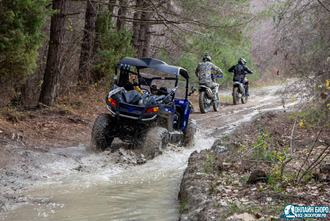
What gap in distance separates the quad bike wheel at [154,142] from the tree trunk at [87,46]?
722 centimetres

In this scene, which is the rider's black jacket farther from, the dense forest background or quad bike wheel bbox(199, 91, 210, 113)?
quad bike wheel bbox(199, 91, 210, 113)

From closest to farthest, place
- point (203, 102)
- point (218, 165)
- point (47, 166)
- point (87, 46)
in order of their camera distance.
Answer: point (218, 165)
point (47, 166)
point (87, 46)
point (203, 102)

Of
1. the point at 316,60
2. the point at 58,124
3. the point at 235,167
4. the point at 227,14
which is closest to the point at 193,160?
the point at 235,167

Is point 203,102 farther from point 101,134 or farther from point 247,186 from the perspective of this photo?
point 247,186

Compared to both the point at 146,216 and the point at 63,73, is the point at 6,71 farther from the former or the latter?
the point at 146,216

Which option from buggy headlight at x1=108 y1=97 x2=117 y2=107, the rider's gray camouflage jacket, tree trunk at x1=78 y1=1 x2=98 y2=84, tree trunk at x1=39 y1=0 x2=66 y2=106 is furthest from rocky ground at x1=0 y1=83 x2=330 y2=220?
the rider's gray camouflage jacket

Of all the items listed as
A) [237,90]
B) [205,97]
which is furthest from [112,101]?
[237,90]

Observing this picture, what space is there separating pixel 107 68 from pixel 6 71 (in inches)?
241

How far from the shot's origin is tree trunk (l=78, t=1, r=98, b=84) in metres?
14.0

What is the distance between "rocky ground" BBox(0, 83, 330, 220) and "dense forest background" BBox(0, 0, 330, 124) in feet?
3.33

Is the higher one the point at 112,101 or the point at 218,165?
the point at 112,101

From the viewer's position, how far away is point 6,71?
9.37 m

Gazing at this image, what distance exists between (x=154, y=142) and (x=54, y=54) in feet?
16.6

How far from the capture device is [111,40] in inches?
597
